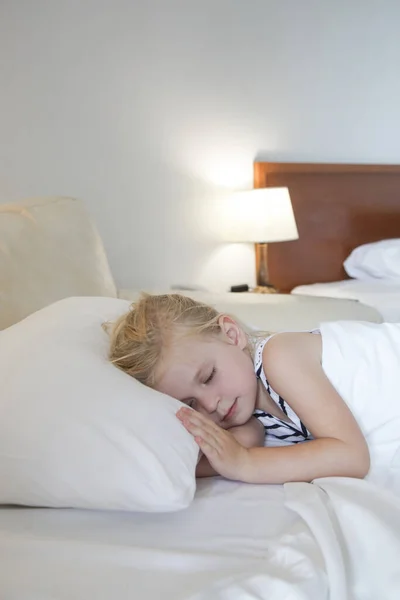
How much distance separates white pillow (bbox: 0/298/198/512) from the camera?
792 millimetres

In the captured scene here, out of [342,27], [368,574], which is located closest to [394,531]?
[368,574]

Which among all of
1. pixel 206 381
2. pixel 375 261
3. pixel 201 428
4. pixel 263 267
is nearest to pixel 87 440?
pixel 201 428

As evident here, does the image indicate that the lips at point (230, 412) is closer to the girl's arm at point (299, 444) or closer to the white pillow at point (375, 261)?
the girl's arm at point (299, 444)

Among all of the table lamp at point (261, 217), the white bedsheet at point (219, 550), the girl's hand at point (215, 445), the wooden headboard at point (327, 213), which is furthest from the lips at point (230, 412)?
the wooden headboard at point (327, 213)

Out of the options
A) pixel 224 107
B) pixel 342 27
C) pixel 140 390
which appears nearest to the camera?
pixel 140 390

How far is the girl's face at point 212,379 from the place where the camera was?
3.36 ft

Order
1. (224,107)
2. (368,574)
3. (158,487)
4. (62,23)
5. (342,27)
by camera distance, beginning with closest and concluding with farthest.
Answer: (368,574) < (158,487) < (62,23) < (224,107) < (342,27)

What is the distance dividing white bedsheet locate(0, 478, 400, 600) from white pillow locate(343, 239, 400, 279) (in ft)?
6.65

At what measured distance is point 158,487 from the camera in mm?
781

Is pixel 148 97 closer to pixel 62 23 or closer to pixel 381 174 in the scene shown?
pixel 62 23

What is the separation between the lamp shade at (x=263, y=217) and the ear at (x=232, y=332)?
61.4 inches

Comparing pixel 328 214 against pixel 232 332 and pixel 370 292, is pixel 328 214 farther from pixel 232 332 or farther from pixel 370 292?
pixel 232 332

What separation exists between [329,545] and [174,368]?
42cm

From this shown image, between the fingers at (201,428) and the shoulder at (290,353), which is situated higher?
the shoulder at (290,353)
